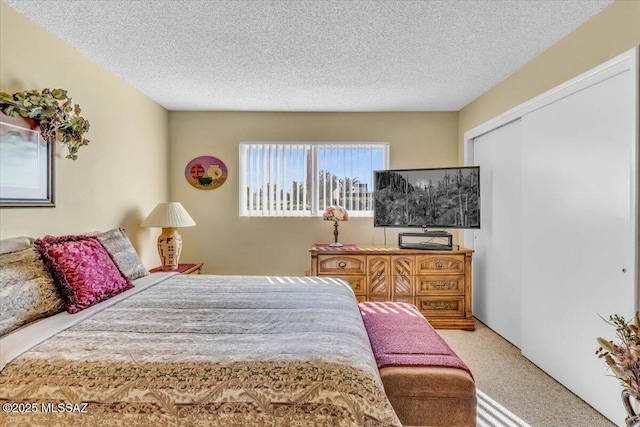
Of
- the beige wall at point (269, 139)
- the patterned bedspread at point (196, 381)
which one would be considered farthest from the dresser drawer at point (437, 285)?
the patterned bedspread at point (196, 381)

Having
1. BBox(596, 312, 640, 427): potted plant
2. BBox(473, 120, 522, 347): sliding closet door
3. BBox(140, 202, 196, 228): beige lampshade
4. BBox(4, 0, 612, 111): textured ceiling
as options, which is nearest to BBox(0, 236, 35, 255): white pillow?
BBox(140, 202, 196, 228): beige lampshade

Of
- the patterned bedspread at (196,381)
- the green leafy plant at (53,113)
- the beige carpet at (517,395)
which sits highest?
the green leafy plant at (53,113)

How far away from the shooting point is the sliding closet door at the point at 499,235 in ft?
10.2

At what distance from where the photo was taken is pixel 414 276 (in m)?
3.54

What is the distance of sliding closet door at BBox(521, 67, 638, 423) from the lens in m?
1.91

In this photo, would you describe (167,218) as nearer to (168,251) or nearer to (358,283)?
(168,251)

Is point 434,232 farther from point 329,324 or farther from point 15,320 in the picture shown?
point 15,320

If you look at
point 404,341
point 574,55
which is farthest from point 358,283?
point 574,55

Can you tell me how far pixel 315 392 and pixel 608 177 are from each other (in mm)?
2182

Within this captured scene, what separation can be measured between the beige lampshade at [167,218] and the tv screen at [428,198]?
85.7 inches

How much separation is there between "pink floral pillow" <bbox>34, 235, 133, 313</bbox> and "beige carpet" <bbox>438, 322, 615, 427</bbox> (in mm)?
2443

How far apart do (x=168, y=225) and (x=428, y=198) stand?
2840mm

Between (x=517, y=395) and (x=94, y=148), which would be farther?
(x=94, y=148)

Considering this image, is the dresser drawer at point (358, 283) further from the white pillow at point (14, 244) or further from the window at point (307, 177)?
the white pillow at point (14, 244)
